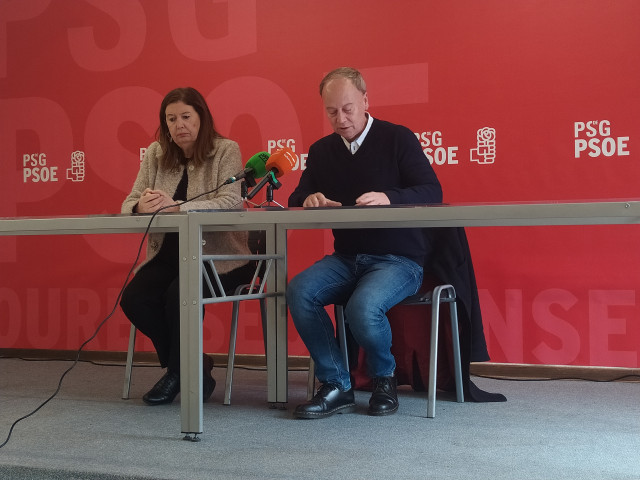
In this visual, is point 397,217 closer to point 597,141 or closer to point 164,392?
point 164,392

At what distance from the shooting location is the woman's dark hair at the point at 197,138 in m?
2.71

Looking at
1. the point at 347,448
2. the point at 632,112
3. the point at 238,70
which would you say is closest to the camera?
the point at 347,448

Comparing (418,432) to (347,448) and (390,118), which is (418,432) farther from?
(390,118)

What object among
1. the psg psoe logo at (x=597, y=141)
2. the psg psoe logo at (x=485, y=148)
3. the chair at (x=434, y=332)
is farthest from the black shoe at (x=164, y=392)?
the psg psoe logo at (x=597, y=141)

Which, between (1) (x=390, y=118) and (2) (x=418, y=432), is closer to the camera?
(2) (x=418, y=432)

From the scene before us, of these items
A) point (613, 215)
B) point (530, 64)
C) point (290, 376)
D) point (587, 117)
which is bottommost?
point (290, 376)

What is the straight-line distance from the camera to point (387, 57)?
133 inches

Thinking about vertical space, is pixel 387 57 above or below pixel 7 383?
above

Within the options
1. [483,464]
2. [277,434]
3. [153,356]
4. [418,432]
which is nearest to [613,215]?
[483,464]

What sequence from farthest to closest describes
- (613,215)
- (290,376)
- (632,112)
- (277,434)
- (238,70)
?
(238,70)
(290,376)
(632,112)
(277,434)
(613,215)

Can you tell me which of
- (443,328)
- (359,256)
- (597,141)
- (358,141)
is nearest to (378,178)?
(358,141)

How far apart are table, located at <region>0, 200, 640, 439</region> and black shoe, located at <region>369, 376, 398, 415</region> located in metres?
0.61

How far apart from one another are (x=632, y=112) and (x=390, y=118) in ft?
3.41

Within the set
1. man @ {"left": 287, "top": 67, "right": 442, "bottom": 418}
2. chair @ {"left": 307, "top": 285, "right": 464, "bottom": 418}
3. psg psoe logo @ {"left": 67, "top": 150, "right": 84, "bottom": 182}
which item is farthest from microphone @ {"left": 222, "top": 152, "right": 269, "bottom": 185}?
psg psoe logo @ {"left": 67, "top": 150, "right": 84, "bottom": 182}
